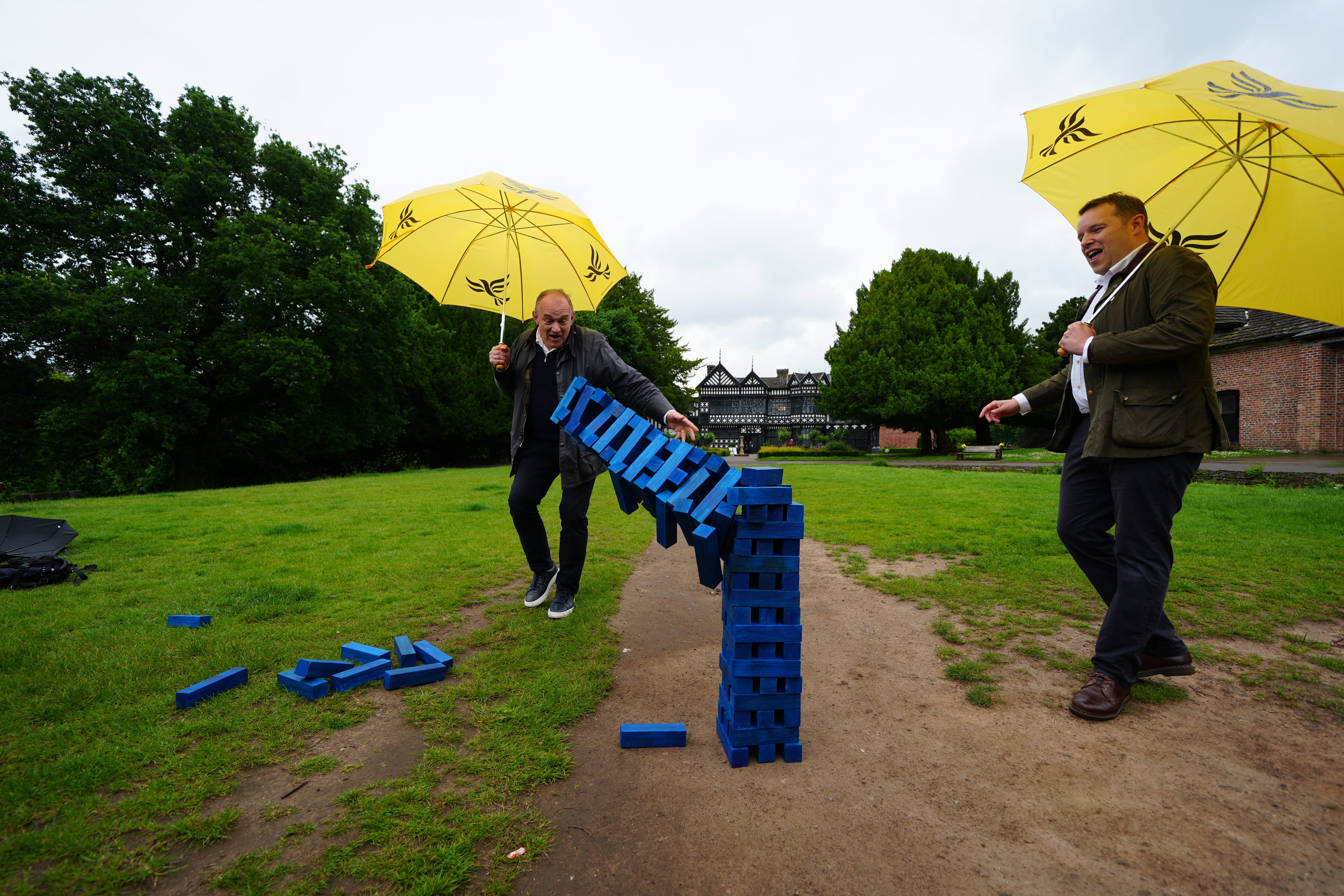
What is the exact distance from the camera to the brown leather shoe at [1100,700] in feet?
9.06

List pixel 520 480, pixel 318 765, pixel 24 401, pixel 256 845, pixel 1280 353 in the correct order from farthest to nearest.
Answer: pixel 1280 353 < pixel 24 401 < pixel 520 480 < pixel 318 765 < pixel 256 845

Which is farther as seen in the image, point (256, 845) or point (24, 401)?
point (24, 401)

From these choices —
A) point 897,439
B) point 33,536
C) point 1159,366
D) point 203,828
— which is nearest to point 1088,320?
point 1159,366

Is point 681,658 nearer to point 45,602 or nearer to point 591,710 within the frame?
point 591,710

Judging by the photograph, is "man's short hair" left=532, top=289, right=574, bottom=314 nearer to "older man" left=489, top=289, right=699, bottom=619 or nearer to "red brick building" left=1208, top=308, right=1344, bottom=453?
"older man" left=489, top=289, right=699, bottom=619

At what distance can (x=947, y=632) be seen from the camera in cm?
404

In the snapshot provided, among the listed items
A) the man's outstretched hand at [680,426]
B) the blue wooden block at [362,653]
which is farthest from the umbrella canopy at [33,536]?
the man's outstretched hand at [680,426]

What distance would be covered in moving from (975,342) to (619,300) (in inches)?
873

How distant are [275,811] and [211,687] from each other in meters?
1.23

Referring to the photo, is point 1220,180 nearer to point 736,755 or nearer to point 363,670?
point 736,755

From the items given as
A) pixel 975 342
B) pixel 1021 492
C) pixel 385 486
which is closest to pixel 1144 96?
pixel 1021 492

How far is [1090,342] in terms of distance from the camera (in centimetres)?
282

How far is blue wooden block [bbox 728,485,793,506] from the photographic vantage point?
7.92ft

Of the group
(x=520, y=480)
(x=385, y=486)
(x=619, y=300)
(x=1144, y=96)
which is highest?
(x=619, y=300)
